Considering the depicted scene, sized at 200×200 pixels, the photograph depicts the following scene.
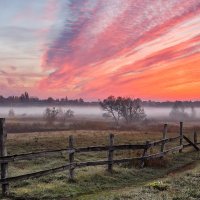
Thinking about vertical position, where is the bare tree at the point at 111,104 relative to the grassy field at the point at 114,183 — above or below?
above

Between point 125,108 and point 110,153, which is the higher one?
point 125,108

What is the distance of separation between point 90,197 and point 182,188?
4.55 meters

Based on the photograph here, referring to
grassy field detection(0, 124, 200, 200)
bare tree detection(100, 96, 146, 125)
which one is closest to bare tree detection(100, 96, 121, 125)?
bare tree detection(100, 96, 146, 125)

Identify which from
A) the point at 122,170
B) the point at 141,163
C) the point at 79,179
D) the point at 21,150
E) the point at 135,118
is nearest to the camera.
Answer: the point at 79,179

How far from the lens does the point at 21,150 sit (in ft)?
116

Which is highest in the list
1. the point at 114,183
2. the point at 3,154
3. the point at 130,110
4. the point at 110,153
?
the point at 130,110

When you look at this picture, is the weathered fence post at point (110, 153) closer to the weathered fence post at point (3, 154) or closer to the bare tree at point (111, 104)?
the weathered fence post at point (3, 154)

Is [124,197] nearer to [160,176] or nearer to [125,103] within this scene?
[160,176]

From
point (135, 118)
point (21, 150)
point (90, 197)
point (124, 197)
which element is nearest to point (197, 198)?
point (124, 197)

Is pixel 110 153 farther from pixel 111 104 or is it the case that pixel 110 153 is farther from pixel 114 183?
pixel 111 104

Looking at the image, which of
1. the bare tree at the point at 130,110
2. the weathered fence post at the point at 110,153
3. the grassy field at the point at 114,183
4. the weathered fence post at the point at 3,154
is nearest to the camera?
the weathered fence post at the point at 3,154

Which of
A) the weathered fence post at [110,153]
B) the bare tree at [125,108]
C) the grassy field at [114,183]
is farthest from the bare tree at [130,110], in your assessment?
the weathered fence post at [110,153]

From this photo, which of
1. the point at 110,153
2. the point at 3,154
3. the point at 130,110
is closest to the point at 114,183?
the point at 110,153

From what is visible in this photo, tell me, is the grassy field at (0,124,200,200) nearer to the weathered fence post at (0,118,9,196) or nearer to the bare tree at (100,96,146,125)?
the weathered fence post at (0,118,9,196)
